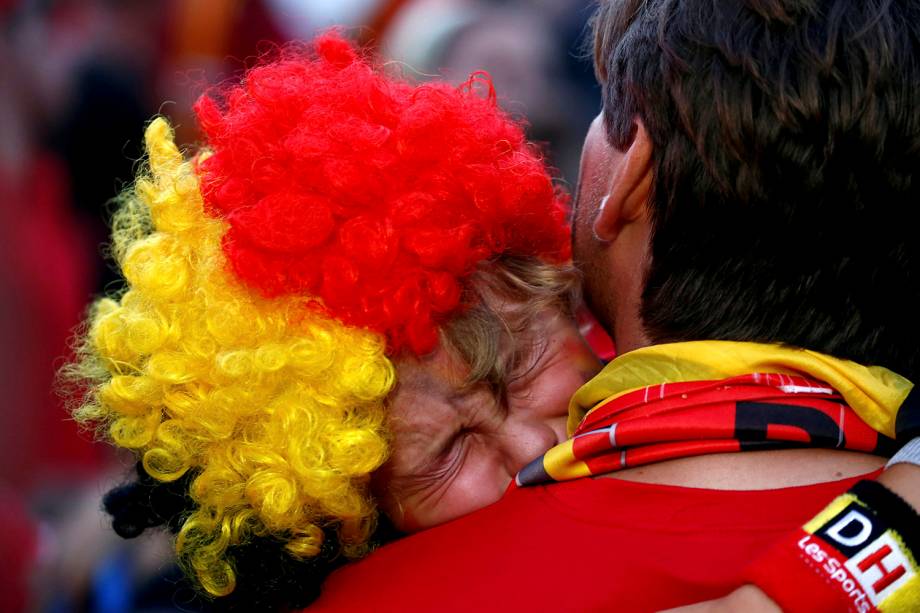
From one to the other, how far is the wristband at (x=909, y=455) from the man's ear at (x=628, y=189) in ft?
2.17

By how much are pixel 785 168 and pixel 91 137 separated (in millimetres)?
4045

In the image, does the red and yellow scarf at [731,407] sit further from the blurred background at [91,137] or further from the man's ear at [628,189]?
the blurred background at [91,137]

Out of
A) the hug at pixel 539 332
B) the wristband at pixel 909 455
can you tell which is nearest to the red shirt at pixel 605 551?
the hug at pixel 539 332

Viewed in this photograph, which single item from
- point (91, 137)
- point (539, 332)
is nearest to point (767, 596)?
point (539, 332)

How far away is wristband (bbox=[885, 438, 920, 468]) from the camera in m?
1.56

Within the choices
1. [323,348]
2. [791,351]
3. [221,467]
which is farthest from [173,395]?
[791,351]

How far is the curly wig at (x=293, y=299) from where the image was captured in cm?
197

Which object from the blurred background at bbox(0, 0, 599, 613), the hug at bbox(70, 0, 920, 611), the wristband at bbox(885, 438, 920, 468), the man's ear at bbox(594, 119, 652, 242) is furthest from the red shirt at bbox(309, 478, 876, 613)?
the blurred background at bbox(0, 0, 599, 613)

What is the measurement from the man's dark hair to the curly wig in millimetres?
413

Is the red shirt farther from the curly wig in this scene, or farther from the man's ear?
the man's ear

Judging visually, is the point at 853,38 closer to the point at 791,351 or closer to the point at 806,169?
the point at 806,169

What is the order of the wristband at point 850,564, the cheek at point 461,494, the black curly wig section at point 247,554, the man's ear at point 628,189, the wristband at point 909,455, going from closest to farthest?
the wristband at point 850,564 < the wristband at point 909,455 < the man's ear at point 628,189 < the black curly wig section at point 247,554 < the cheek at point 461,494

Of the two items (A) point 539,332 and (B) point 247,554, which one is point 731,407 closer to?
(A) point 539,332

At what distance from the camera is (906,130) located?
1733 millimetres
